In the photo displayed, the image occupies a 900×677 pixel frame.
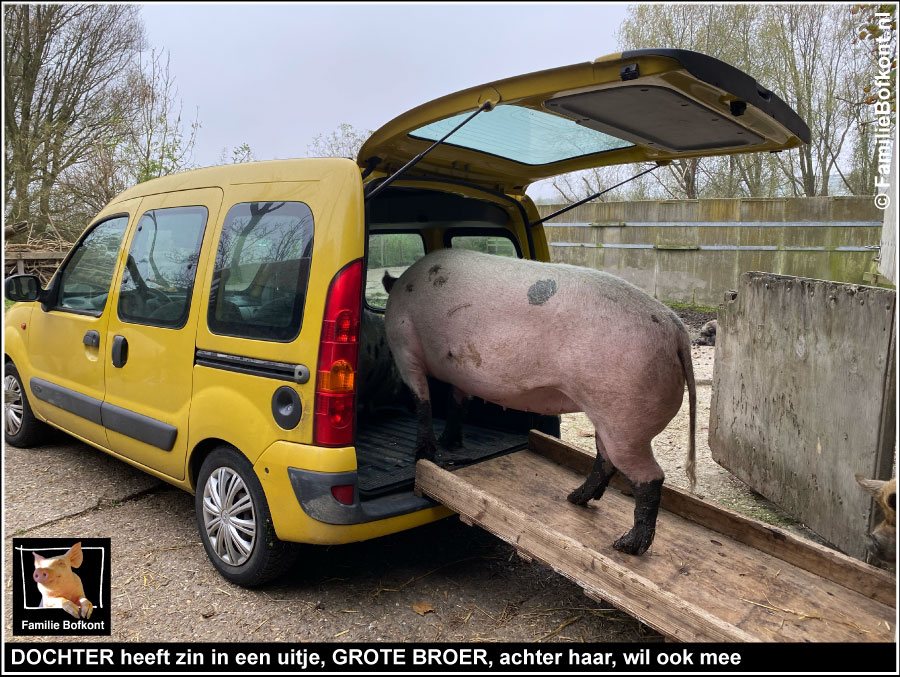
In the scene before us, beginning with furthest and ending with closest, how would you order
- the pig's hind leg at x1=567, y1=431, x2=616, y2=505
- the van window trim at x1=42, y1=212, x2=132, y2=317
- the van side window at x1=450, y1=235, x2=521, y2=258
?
the van side window at x1=450, y1=235, x2=521, y2=258
the van window trim at x1=42, y1=212, x2=132, y2=317
the pig's hind leg at x1=567, y1=431, x2=616, y2=505

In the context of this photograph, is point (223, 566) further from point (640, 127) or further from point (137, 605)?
point (640, 127)

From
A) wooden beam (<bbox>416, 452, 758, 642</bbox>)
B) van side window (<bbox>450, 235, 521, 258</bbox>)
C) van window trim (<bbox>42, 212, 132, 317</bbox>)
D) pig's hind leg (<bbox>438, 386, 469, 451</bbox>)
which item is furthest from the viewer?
van side window (<bbox>450, 235, 521, 258</bbox>)

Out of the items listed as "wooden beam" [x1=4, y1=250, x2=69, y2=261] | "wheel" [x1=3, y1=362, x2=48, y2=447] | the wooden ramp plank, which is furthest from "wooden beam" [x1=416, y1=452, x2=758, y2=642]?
"wooden beam" [x1=4, y1=250, x2=69, y2=261]

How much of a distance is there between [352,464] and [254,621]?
0.85 meters

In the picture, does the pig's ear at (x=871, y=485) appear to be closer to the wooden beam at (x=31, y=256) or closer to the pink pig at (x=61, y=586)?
the pink pig at (x=61, y=586)

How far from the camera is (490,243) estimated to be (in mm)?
4281

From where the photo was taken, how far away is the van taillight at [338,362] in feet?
8.59

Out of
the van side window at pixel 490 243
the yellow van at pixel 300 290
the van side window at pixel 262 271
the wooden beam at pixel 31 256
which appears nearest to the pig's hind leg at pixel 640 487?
the yellow van at pixel 300 290

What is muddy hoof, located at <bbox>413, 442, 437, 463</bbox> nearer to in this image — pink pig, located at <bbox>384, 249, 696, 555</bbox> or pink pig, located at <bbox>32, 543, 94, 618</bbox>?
pink pig, located at <bbox>384, 249, 696, 555</bbox>

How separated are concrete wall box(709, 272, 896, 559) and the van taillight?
2604 millimetres

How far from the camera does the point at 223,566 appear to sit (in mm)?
3016

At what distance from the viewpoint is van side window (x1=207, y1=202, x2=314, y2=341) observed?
2.77 metres
